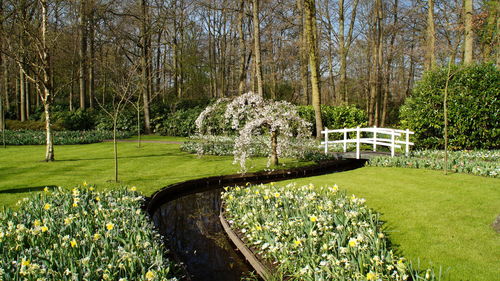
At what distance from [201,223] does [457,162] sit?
7.79 meters

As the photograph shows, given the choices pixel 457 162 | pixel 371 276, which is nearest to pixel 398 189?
pixel 457 162

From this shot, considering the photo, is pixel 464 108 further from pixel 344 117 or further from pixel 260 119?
pixel 260 119

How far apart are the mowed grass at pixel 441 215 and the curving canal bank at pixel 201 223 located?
2.40 meters

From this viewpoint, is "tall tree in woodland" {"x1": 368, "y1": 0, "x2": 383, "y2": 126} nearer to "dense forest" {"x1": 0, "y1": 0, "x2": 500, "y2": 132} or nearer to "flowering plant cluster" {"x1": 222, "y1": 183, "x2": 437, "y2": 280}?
"dense forest" {"x1": 0, "y1": 0, "x2": 500, "y2": 132}

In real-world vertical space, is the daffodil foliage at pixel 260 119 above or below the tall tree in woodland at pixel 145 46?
below

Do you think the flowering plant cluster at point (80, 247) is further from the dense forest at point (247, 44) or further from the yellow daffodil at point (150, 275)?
the dense forest at point (247, 44)

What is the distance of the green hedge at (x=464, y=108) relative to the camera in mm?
12406

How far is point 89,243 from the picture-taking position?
4281mm

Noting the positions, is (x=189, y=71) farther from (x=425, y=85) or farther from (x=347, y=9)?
(x=425, y=85)

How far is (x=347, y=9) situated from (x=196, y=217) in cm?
2568

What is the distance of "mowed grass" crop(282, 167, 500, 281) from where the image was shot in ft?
14.1

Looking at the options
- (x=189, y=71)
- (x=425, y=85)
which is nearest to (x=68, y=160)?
(x=425, y=85)

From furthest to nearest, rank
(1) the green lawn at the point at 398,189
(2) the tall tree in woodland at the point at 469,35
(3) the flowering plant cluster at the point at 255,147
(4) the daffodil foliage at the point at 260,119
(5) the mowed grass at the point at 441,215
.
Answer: (2) the tall tree in woodland at the point at 469,35 < (3) the flowering plant cluster at the point at 255,147 < (4) the daffodil foliage at the point at 260,119 < (1) the green lawn at the point at 398,189 < (5) the mowed grass at the point at 441,215

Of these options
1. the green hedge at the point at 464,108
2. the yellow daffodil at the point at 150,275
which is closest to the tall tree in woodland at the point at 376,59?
the green hedge at the point at 464,108
